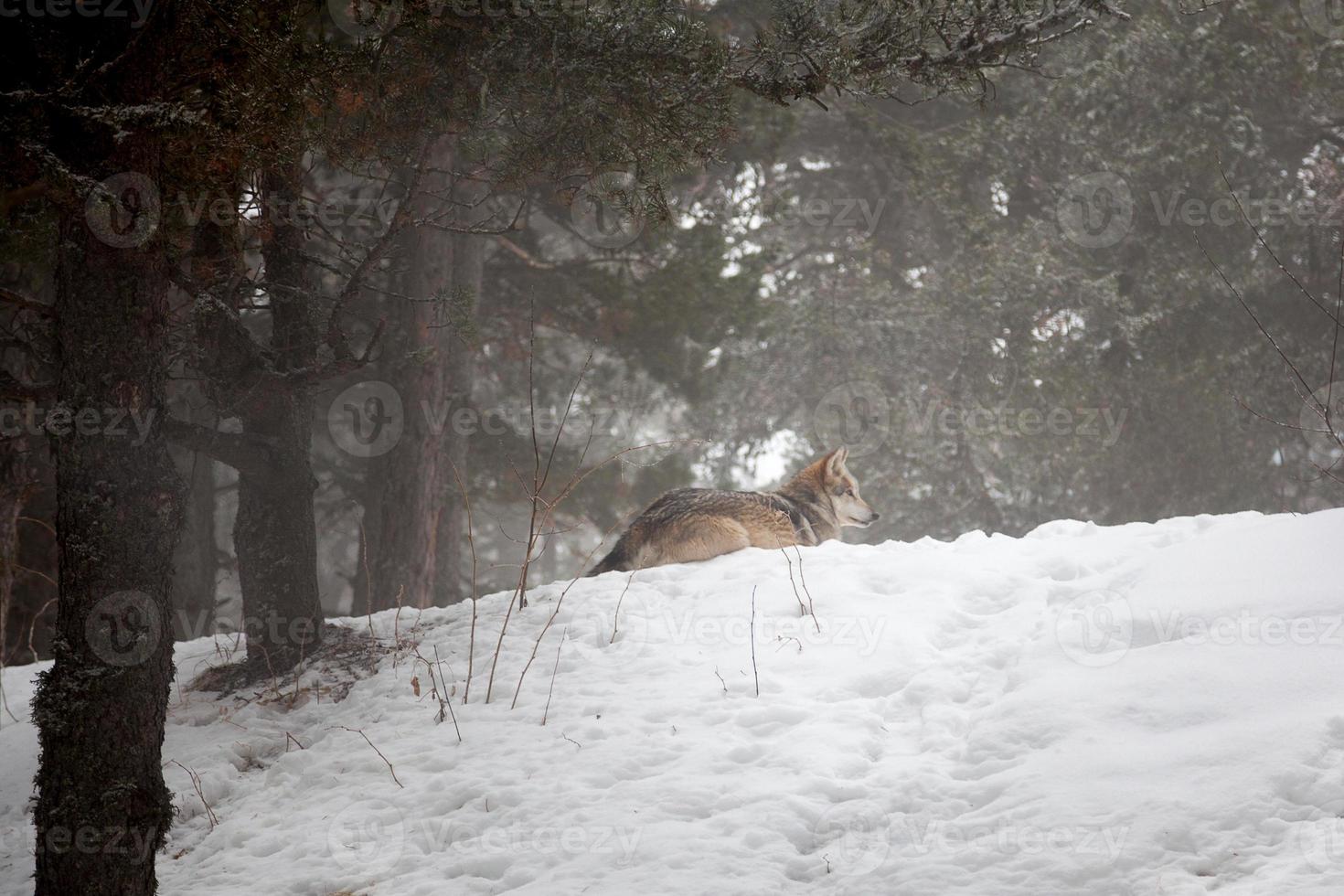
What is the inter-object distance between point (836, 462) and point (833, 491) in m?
0.32

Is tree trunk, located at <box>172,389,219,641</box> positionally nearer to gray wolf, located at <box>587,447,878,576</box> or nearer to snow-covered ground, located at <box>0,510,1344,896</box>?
snow-covered ground, located at <box>0,510,1344,896</box>

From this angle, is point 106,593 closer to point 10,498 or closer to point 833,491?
point 10,498

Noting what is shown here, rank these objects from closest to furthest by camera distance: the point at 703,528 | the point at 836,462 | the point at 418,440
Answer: the point at 703,528
the point at 836,462
the point at 418,440

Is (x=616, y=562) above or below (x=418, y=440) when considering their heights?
below

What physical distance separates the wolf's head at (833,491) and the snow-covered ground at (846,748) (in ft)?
10.2

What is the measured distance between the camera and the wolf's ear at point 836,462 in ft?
32.0

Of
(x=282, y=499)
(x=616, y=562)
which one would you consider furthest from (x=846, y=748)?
(x=282, y=499)

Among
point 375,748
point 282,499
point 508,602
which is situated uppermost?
point 282,499

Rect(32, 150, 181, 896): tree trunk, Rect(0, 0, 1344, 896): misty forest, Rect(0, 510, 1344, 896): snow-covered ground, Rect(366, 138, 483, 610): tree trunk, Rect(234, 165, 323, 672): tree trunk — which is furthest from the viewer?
Rect(366, 138, 483, 610): tree trunk

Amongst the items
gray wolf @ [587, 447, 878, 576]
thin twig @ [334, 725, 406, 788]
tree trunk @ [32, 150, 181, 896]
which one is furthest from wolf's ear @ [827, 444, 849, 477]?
tree trunk @ [32, 150, 181, 896]

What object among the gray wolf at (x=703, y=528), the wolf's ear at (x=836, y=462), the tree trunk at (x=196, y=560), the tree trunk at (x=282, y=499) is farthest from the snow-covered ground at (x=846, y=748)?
the tree trunk at (x=196, y=560)

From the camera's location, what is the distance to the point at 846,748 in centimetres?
453

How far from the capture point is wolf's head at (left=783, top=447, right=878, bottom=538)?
983 centimetres

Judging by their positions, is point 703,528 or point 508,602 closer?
point 508,602
